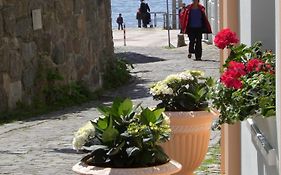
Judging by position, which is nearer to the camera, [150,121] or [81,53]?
[150,121]

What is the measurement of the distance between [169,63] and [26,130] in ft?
35.5

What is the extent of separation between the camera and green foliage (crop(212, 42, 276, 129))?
418cm

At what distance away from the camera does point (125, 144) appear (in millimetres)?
4969

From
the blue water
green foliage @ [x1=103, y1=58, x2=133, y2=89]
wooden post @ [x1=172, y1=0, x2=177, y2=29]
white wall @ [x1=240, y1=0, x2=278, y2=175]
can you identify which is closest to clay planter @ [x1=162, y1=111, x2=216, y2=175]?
white wall @ [x1=240, y1=0, x2=278, y2=175]

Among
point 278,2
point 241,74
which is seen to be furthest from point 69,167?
point 278,2

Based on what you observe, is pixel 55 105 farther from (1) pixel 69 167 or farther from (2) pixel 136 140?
(2) pixel 136 140

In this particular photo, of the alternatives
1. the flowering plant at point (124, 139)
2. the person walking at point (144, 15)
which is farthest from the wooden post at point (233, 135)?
the person walking at point (144, 15)

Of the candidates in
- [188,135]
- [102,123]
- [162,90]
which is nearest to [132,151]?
[102,123]

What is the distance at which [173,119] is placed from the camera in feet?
22.9

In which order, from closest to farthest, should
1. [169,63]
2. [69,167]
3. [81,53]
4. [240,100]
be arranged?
[240,100] < [69,167] < [81,53] < [169,63]

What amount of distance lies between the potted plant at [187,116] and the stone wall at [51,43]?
18.7 ft

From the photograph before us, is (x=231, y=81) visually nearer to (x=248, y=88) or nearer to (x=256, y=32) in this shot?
(x=248, y=88)

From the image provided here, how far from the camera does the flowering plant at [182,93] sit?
23.5 feet

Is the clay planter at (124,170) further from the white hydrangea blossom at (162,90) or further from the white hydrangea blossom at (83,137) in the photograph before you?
the white hydrangea blossom at (162,90)
